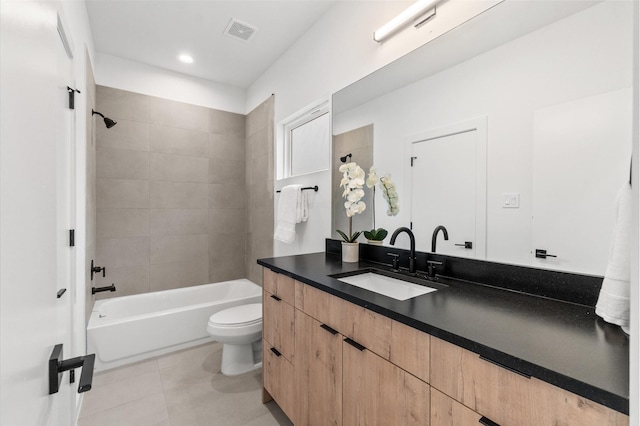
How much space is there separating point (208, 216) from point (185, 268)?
0.64m

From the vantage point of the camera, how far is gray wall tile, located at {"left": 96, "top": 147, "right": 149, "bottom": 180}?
280 centimetres

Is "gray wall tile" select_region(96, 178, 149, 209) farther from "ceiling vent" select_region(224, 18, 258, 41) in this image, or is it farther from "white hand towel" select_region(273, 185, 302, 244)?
"ceiling vent" select_region(224, 18, 258, 41)

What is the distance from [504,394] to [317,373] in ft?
2.75

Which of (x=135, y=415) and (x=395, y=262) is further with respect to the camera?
(x=135, y=415)

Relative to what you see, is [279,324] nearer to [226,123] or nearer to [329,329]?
[329,329]

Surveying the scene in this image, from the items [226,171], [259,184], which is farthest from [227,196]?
[259,184]

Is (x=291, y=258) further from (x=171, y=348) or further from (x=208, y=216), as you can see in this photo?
(x=208, y=216)

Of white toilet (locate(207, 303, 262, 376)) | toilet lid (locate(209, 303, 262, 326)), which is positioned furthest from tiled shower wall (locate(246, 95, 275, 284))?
white toilet (locate(207, 303, 262, 376))

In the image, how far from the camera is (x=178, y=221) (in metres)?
3.20

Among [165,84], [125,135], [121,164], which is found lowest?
[121,164]

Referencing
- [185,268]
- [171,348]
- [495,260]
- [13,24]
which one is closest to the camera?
[13,24]

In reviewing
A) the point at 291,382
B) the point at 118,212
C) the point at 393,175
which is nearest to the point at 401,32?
the point at 393,175

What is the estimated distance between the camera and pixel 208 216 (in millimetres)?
3391

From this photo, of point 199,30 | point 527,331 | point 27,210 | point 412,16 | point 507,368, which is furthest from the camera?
point 199,30
